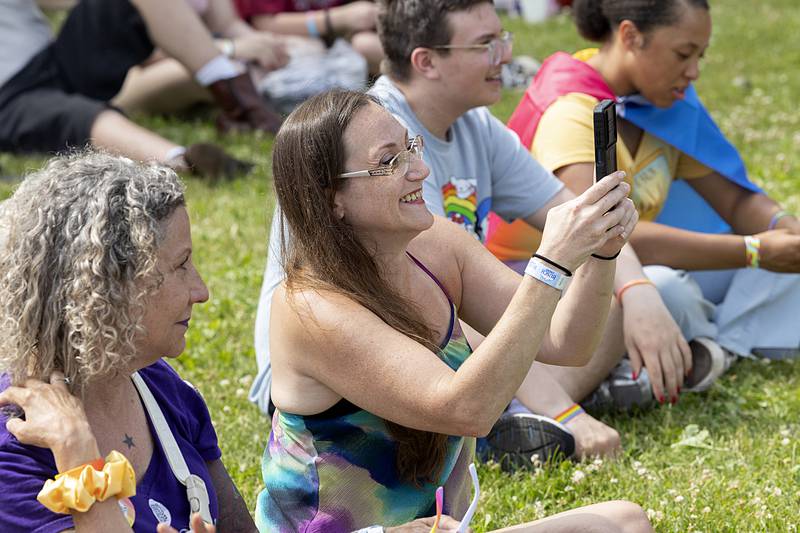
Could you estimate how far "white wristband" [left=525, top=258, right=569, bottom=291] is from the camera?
6.99ft

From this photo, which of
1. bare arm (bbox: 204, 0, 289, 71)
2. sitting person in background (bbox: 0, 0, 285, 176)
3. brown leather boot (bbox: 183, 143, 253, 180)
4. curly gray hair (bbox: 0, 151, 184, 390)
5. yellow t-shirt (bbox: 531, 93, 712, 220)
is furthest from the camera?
bare arm (bbox: 204, 0, 289, 71)

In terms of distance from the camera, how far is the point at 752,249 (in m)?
4.14

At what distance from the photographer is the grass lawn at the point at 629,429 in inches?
123

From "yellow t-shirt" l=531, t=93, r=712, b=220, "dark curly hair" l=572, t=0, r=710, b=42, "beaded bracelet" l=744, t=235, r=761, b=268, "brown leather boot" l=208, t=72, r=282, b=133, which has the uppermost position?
"dark curly hair" l=572, t=0, r=710, b=42

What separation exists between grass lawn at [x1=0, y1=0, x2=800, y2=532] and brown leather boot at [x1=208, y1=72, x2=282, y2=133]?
2.29ft

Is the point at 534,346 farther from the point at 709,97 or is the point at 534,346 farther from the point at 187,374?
the point at 709,97

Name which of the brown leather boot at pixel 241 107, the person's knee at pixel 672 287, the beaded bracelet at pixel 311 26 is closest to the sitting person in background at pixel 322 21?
the beaded bracelet at pixel 311 26

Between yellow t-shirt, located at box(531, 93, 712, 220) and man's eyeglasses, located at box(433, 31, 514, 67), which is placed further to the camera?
yellow t-shirt, located at box(531, 93, 712, 220)

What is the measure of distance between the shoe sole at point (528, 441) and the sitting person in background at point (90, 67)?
320cm

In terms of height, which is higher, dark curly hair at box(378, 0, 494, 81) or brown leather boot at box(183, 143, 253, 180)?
dark curly hair at box(378, 0, 494, 81)

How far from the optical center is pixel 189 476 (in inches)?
89.4

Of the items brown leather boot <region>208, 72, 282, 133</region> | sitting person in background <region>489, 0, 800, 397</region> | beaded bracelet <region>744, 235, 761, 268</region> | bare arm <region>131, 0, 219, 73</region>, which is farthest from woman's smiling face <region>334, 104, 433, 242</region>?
brown leather boot <region>208, 72, 282, 133</region>

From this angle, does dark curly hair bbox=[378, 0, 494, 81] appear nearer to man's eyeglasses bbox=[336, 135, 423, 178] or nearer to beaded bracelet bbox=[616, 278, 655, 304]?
beaded bracelet bbox=[616, 278, 655, 304]

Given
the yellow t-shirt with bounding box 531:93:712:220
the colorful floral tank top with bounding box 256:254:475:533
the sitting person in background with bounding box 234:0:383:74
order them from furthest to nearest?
the sitting person in background with bounding box 234:0:383:74
the yellow t-shirt with bounding box 531:93:712:220
the colorful floral tank top with bounding box 256:254:475:533
